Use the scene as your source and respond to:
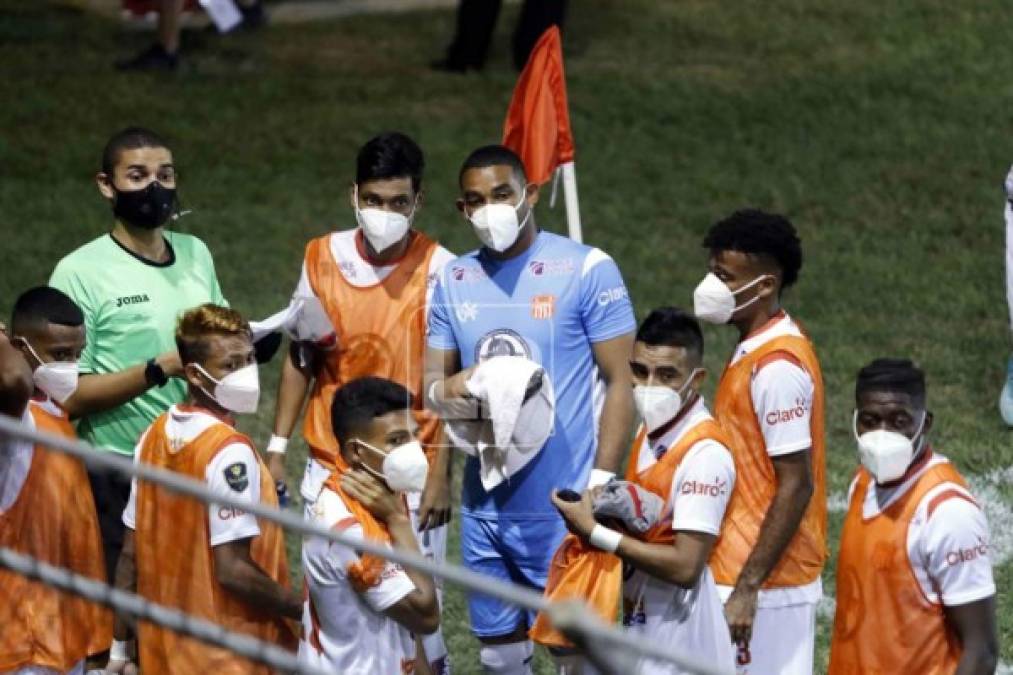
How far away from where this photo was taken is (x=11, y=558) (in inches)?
196

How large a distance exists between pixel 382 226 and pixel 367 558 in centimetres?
203

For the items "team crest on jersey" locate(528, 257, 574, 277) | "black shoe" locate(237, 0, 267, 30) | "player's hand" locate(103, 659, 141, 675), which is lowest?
"player's hand" locate(103, 659, 141, 675)

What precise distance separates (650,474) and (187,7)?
45.7 feet

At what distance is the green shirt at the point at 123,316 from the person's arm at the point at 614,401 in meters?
1.48

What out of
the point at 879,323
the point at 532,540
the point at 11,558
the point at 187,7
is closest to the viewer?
the point at 11,558

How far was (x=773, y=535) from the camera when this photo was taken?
656cm

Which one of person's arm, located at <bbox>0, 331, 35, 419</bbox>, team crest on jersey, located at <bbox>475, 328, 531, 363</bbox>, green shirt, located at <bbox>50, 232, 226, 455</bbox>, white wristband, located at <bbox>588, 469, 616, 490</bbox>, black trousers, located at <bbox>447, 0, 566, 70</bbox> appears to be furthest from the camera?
black trousers, located at <bbox>447, 0, 566, 70</bbox>

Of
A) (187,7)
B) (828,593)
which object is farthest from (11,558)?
(187,7)

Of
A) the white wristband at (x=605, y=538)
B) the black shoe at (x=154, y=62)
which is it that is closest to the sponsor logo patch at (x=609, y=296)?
the white wristband at (x=605, y=538)

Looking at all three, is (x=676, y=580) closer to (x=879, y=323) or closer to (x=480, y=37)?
(x=879, y=323)

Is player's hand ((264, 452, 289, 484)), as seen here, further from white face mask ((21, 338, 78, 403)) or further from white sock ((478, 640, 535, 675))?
white face mask ((21, 338, 78, 403))

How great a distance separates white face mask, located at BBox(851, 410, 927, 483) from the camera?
5996mm

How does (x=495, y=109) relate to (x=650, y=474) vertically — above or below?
above

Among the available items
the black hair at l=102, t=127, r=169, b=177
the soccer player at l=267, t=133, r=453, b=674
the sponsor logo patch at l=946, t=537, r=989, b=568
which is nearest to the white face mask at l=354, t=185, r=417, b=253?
the soccer player at l=267, t=133, r=453, b=674
